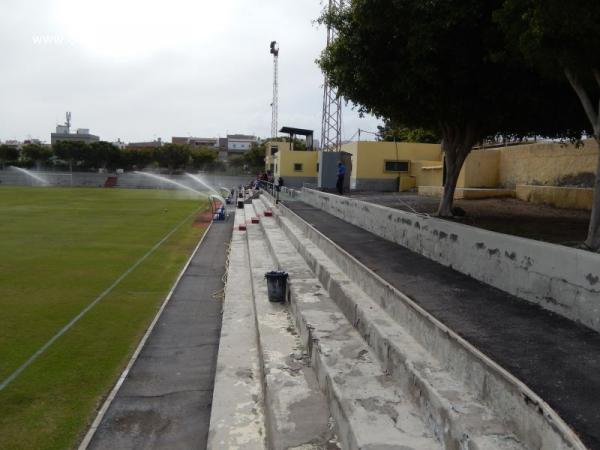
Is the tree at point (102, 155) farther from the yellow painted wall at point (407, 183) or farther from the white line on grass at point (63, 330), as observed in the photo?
the white line on grass at point (63, 330)

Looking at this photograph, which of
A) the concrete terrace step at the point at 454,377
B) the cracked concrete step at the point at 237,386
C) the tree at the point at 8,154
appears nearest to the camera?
the concrete terrace step at the point at 454,377

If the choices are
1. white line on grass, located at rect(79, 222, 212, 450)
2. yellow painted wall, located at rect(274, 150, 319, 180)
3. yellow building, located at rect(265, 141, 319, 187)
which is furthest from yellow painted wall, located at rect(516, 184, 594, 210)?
yellow painted wall, located at rect(274, 150, 319, 180)

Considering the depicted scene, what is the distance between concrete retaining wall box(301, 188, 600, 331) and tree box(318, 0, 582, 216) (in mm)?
2666

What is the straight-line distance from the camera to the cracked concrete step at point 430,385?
3115 millimetres

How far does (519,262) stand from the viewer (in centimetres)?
597

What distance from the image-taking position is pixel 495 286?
6.46 m

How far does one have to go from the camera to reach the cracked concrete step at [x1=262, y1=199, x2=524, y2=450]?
10.2 ft

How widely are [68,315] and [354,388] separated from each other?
19.0 feet

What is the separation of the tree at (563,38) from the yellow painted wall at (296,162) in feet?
119

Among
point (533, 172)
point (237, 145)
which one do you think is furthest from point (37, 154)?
point (533, 172)

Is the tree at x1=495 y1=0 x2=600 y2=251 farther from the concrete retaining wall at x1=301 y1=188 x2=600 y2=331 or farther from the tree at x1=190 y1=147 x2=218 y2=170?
the tree at x1=190 y1=147 x2=218 y2=170

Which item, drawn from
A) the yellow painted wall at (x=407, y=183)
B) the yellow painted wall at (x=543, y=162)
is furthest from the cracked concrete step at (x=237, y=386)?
the yellow painted wall at (x=407, y=183)

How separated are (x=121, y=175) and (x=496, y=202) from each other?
68041mm

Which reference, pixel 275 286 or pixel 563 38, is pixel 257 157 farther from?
pixel 563 38
